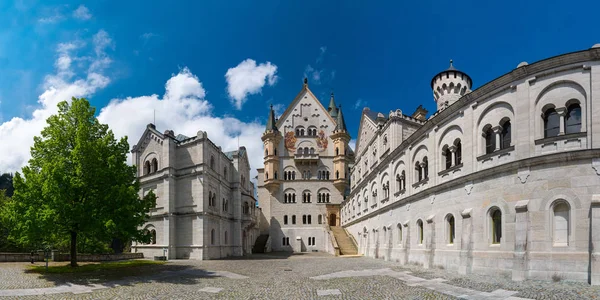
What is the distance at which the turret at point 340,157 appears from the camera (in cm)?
7300

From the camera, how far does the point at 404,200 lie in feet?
109

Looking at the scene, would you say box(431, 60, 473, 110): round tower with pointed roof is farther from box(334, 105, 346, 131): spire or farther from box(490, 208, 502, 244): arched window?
box(334, 105, 346, 131): spire

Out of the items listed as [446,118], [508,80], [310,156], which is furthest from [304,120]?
[508,80]

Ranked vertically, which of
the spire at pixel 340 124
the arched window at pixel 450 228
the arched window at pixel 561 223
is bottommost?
the arched window at pixel 450 228

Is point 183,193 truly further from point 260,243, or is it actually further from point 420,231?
point 420,231

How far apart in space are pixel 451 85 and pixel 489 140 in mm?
23176

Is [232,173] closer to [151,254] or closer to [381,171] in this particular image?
[151,254]

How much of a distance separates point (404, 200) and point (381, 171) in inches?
352

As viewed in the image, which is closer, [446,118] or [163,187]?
[446,118]

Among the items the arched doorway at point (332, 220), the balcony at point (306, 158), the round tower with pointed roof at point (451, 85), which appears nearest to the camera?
the round tower with pointed roof at point (451, 85)

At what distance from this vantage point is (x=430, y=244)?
88.9ft

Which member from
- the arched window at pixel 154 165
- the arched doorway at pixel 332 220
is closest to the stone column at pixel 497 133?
the arched window at pixel 154 165

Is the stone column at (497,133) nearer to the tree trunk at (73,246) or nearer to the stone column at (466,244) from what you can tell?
the stone column at (466,244)

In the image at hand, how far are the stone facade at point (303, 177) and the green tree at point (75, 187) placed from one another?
4561 centimetres
